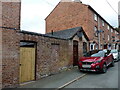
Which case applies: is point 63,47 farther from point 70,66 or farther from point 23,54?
point 23,54

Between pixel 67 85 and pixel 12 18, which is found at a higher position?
pixel 12 18

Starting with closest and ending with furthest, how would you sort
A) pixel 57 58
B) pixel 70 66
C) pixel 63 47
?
pixel 57 58
pixel 63 47
pixel 70 66

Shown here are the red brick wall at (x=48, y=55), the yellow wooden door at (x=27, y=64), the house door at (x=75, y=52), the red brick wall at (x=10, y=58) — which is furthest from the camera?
the house door at (x=75, y=52)

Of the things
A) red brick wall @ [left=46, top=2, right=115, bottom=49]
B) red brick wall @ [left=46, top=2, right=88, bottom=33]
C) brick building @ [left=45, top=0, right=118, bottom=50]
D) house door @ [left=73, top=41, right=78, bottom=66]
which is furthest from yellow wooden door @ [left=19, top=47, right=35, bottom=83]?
red brick wall @ [left=46, top=2, right=88, bottom=33]

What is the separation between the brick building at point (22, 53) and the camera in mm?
5793

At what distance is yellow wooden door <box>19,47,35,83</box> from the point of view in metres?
6.90

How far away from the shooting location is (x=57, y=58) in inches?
374

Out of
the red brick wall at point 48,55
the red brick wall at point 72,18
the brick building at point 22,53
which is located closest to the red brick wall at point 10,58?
the brick building at point 22,53

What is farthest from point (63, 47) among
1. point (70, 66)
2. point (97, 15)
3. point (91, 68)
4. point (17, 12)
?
point (97, 15)

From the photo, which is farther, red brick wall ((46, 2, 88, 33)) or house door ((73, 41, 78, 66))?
red brick wall ((46, 2, 88, 33))

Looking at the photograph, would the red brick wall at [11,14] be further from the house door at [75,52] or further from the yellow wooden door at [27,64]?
the house door at [75,52]

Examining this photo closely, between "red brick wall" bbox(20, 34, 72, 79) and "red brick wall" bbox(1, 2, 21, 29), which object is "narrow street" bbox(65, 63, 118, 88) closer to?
"red brick wall" bbox(20, 34, 72, 79)

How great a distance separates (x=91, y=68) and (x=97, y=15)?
15776mm

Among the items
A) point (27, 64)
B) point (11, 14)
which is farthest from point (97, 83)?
point (11, 14)
